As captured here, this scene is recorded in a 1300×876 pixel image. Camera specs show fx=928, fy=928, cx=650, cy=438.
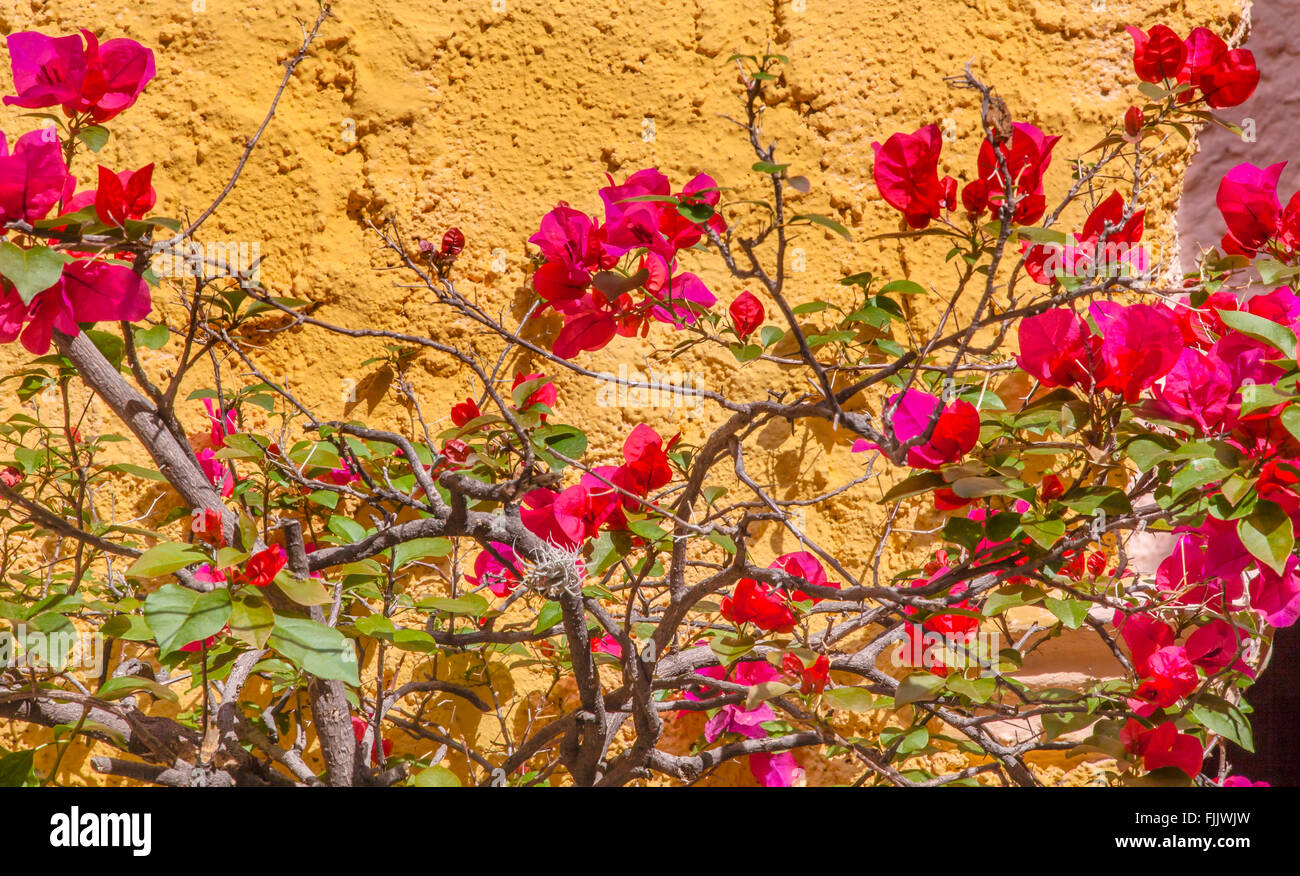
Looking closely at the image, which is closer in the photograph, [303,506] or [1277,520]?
[1277,520]

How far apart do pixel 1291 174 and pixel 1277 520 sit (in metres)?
1.55

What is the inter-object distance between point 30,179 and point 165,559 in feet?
1.30

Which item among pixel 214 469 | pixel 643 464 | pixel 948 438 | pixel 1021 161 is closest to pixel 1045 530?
pixel 948 438

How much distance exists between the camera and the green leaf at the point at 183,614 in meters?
0.83

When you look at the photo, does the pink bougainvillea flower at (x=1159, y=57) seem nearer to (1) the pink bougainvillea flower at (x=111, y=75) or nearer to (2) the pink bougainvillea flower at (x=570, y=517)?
(2) the pink bougainvillea flower at (x=570, y=517)

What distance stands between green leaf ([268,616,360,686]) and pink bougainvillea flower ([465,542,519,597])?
0.45 m

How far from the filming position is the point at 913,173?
38.0 inches

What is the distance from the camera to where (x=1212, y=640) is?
3.74 feet

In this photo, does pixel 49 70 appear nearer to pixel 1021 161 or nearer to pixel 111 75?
pixel 111 75

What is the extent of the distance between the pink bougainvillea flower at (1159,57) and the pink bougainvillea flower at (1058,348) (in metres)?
0.41

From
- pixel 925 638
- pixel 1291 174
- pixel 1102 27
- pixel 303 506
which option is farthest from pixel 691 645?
pixel 1291 174

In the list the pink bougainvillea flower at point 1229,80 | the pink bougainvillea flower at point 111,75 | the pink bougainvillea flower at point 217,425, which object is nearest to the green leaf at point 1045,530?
the pink bougainvillea flower at point 1229,80
